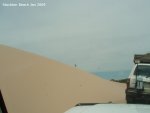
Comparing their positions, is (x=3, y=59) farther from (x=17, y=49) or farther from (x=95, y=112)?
(x=95, y=112)

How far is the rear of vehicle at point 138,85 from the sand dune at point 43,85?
371 inches

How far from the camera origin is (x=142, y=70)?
16.1 m

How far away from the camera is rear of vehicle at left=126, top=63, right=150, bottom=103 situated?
49.8 feet

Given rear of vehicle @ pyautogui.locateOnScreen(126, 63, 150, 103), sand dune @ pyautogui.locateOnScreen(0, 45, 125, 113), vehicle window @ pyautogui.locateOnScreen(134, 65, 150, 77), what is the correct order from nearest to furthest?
rear of vehicle @ pyautogui.locateOnScreen(126, 63, 150, 103), vehicle window @ pyautogui.locateOnScreen(134, 65, 150, 77), sand dune @ pyautogui.locateOnScreen(0, 45, 125, 113)

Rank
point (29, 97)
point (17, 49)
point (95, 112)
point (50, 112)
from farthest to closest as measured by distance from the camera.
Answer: point (17, 49)
point (29, 97)
point (50, 112)
point (95, 112)

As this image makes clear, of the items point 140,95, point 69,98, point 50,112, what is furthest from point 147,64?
point 69,98

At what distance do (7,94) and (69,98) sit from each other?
634 centimetres

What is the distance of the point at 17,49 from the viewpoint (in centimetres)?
3553

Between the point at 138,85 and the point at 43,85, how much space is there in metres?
16.8

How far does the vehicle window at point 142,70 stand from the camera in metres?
15.9

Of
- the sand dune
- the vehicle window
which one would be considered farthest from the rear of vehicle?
the sand dune

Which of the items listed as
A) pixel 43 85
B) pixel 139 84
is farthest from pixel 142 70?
pixel 43 85

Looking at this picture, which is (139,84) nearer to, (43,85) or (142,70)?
(142,70)

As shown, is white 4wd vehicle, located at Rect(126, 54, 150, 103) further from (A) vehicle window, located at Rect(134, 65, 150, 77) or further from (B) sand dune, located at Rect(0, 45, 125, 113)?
(B) sand dune, located at Rect(0, 45, 125, 113)
